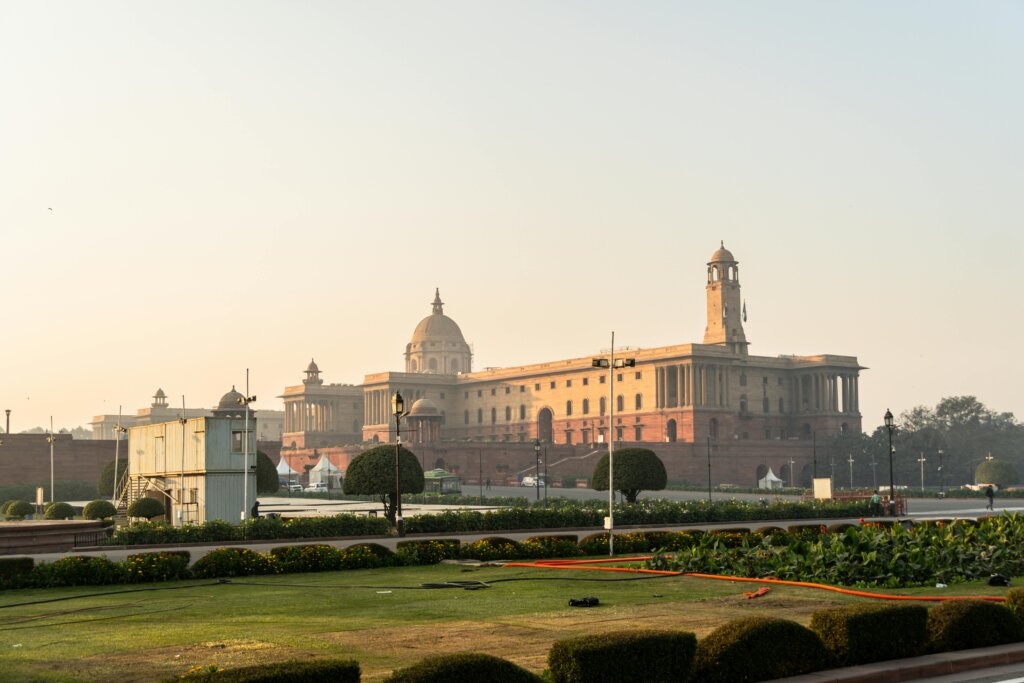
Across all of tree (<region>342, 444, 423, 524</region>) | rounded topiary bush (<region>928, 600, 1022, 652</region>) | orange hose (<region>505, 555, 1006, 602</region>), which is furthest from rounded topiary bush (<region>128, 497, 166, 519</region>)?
rounded topiary bush (<region>928, 600, 1022, 652</region>)

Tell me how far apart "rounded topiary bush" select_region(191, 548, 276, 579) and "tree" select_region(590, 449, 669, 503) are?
32871mm

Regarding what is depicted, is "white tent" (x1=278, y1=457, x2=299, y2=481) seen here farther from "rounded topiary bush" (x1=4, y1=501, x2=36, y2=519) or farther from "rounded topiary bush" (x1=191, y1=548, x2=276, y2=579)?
"rounded topiary bush" (x1=191, y1=548, x2=276, y2=579)

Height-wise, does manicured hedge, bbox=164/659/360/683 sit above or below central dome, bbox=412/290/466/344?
below

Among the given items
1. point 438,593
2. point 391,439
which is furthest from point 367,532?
point 391,439

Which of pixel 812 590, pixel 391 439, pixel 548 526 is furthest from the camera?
pixel 391 439

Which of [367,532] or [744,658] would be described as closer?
[744,658]

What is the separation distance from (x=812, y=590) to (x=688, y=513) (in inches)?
1290

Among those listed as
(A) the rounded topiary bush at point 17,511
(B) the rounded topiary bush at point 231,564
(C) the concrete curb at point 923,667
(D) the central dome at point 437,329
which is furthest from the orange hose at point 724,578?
(D) the central dome at point 437,329

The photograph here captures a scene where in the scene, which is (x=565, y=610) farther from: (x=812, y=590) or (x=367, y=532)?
(x=367, y=532)

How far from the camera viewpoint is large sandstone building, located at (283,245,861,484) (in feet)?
429

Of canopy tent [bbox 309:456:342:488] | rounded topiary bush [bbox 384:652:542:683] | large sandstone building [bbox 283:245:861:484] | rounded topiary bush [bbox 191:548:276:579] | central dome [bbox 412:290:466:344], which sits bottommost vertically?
rounded topiary bush [bbox 191:548:276:579]

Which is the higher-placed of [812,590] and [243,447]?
[243,447]

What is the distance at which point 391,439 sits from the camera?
150 m

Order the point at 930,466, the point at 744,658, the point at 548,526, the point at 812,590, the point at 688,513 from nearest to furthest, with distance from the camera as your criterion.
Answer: the point at 744,658, the point at 812,590, the point at 548,526, the point at 688,513, the point at 930,466
